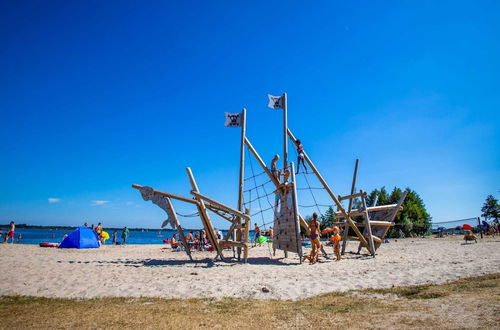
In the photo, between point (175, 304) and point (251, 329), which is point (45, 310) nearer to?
point (175, 304)

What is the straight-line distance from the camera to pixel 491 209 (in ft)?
158

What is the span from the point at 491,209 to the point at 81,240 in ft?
193

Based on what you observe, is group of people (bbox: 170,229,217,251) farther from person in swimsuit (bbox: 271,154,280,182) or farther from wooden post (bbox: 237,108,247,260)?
person in swimsuit (bbox: 271,154,280,182)

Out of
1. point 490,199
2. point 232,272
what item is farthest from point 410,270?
point 490,199

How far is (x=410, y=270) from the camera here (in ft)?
25.0

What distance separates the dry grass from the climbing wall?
15.8ft

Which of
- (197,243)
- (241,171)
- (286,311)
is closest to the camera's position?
(286,311)

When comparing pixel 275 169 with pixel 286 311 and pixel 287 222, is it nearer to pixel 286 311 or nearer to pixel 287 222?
pixel 287 222

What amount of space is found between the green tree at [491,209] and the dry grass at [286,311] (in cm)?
5582

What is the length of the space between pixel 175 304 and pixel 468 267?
748 centimetres

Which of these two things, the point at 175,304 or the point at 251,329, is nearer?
the point at 251,329

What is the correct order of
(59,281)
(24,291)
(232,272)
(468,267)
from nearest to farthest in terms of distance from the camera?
(24,291)
(59,281)
(468,267)
(232,272)

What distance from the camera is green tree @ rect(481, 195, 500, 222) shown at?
156ft

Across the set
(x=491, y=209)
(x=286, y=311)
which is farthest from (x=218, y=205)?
(x=491, y=209)
